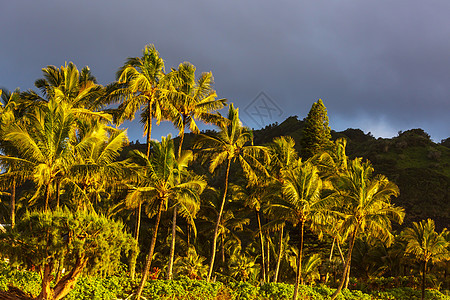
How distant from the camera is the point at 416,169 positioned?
56.5 m

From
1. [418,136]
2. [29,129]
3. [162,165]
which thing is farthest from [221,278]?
[418,136]

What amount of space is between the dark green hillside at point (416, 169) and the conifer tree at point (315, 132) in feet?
57.3

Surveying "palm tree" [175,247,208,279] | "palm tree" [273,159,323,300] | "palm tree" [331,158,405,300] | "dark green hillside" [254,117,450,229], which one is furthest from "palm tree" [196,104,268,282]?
"dark green hillside" [254,117,450,229]

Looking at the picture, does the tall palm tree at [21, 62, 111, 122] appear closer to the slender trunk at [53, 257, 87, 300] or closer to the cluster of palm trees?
the cluster of palm trees

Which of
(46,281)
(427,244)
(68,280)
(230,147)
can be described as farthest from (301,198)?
(427,244)

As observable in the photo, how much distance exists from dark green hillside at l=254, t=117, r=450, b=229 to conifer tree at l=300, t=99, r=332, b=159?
17.5m

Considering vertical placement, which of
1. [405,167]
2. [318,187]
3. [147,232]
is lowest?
[147,232]

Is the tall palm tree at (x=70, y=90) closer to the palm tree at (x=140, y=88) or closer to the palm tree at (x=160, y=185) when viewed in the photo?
the palm tree at (x=140, y=88)

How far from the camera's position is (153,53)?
2114cm

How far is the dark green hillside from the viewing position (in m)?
49.3

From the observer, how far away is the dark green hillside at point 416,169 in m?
49.3

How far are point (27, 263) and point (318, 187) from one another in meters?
14.5

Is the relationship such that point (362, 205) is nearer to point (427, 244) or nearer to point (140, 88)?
point (427, 244)

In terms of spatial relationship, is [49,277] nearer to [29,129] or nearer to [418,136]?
[29,129]
